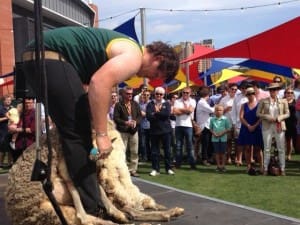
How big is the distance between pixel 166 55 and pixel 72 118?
774mm

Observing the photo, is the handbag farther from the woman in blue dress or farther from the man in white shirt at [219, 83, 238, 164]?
the woman in blue dress

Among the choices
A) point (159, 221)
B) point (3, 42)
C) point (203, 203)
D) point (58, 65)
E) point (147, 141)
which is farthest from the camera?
point (3, 42)

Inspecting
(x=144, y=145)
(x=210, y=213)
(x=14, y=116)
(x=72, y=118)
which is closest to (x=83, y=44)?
(x=72, y=118)

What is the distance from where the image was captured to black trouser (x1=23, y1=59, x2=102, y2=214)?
3193 millimetres

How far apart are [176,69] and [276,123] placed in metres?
5.78

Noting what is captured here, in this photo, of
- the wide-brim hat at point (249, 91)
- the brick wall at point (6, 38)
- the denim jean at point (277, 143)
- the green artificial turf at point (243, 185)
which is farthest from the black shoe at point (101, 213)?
the brick wall at point (6, 38)

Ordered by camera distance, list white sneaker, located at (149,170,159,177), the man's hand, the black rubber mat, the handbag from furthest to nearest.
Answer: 1. the handbag
2. white sneaker, located at (149,170,159,177)
3. the black rubber mat
4. the man's hand

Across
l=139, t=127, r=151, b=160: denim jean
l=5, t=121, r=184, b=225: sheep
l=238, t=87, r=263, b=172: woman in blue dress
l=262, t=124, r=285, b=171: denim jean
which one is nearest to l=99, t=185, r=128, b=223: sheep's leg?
l=5, t=121, r=184, b=225: sheep

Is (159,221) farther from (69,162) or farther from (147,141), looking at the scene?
(147,141)

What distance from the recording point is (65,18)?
39.4m

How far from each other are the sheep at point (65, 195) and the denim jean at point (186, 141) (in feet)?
19.2

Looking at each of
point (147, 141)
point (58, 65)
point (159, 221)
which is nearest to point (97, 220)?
point (159, 221)

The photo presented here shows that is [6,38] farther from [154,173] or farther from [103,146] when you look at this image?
[103,146]

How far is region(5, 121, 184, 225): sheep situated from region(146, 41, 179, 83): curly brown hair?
3.20 feet
